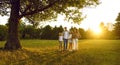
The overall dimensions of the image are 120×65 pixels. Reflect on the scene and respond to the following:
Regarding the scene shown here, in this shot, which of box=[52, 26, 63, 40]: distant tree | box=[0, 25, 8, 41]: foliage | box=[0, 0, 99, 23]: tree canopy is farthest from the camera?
box=[52, 26, 63, 40]: distant tree

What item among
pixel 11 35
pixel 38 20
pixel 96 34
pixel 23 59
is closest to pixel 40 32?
pixel 96 34

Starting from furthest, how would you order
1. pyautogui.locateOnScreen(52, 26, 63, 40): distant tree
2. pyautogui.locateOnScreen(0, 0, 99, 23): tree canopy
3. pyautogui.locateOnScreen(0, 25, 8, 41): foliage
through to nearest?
pyautogui.locateOnScreen(52, 26, 63, 40): distant tree → pyautogui.locateOnScreen(0, 25, 8, 41): foliage → pyautogui.locateOnScreen(0, 0, 99, 23): tree canopy

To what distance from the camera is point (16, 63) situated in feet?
64.4

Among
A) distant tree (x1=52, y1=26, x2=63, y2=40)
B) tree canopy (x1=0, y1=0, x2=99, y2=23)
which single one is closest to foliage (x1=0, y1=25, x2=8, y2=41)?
distant tree (x1=52, y1=26, x2=63, y2=40)

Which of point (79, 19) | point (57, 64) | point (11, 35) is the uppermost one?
point (79, 19)

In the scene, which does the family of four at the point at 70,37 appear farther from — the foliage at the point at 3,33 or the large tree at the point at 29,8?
the foliage at the point at 3,33

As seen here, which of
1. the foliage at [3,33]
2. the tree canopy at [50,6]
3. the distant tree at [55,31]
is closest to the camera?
the tree canopy at [50,6]

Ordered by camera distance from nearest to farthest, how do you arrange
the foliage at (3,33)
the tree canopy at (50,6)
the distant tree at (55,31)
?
the tree canopy at (50,6), the foliage at (3,33), the distant tree at (55,31)

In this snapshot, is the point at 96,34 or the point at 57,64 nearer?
the point at 57,64

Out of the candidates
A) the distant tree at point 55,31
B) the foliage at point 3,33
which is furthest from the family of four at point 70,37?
the distant tree at point 55,31

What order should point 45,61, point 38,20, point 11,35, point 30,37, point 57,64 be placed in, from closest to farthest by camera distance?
point 57,64 < point 45,61 < point 11,35 < point 38,20 < point 30,37

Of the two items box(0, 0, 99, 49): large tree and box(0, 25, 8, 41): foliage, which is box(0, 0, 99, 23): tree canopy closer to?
box(0, 0, 99, 49): large tree

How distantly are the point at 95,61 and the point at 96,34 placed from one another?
8438cm

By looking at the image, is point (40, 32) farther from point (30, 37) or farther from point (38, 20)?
point (38, 20)
